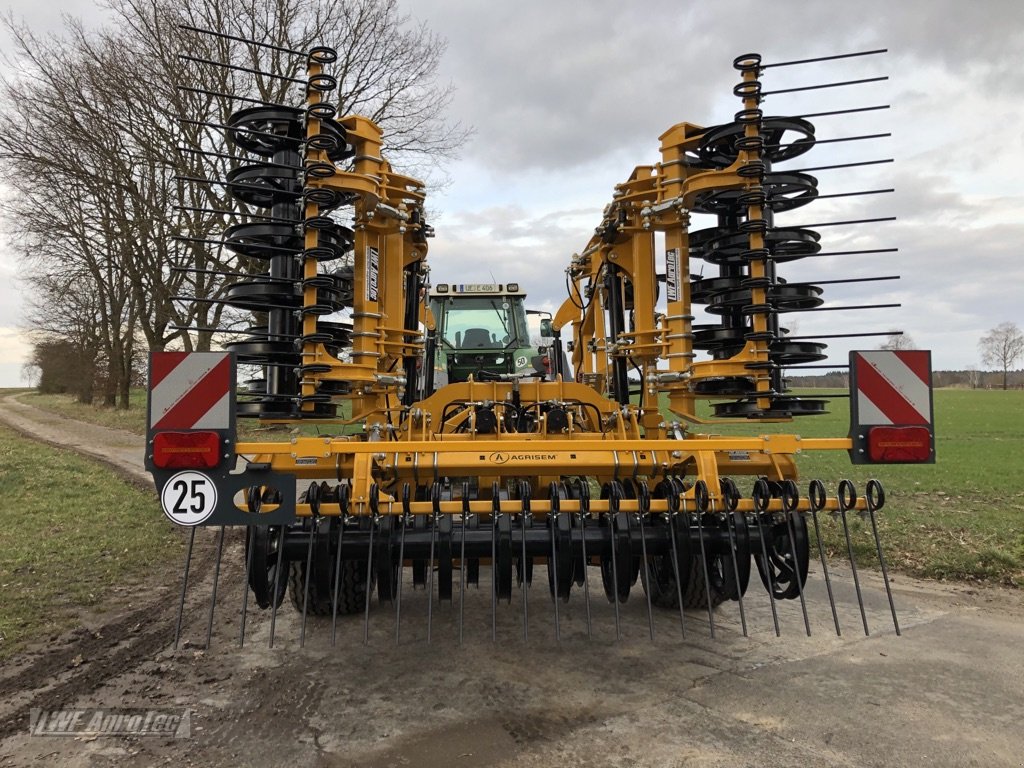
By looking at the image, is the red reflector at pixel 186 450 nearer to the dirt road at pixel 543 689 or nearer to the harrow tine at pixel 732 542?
the dirt road at pixel 543 689

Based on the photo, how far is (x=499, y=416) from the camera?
4.62m

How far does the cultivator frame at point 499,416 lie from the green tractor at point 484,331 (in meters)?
1.68

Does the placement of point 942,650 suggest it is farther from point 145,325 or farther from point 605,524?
point 145,325

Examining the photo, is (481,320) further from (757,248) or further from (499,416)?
(757,248)

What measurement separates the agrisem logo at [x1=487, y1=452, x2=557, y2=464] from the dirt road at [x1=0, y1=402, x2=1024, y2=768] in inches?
44.3

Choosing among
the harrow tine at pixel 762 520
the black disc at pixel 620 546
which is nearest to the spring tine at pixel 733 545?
the harrow tine at pixel 762 520

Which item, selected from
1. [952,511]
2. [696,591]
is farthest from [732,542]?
[952,511]

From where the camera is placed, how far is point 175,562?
6.08m

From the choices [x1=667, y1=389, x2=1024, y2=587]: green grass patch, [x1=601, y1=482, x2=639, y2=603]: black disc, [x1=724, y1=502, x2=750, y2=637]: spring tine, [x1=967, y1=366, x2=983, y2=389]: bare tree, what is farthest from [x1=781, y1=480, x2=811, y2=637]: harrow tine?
[x1=967, y1=366, x2=983, y2=389]: bare tree

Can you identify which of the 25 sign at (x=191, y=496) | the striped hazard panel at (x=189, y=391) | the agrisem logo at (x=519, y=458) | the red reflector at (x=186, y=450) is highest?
the striped hazard panel at (x=189, y=391)

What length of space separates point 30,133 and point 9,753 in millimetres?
19274

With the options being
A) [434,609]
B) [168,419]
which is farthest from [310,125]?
[434,609]

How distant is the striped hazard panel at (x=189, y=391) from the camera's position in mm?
3166

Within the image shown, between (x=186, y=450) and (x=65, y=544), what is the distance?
4.39 meters
